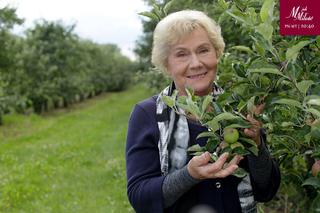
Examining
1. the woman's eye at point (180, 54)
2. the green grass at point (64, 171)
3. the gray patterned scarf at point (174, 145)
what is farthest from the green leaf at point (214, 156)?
the green grass at point (64, 171)

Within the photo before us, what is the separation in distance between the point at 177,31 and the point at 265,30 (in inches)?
30.7

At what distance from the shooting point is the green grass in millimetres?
6855

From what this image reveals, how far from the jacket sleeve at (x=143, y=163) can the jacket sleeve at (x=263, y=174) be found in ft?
1.32

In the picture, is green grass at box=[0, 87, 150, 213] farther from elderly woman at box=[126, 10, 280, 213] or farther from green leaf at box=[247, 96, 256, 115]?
green leaf at box=[247, 96, 256, 115]

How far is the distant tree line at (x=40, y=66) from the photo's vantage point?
18.1 meters

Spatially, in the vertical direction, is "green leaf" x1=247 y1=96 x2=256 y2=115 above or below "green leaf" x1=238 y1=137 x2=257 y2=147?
above

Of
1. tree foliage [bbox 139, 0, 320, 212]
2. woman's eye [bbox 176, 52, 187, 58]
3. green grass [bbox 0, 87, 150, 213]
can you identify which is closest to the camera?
tree foliage [bbox 139, 0, 320, 212]

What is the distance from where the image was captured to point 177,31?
2.14 meters

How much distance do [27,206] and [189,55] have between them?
5.27m

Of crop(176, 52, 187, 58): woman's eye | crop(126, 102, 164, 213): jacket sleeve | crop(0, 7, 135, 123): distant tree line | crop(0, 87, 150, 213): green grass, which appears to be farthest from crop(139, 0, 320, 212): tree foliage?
crop(0, 7, 135, 123): distant tree line

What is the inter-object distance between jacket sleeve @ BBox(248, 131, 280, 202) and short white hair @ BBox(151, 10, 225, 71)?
19.3 inches

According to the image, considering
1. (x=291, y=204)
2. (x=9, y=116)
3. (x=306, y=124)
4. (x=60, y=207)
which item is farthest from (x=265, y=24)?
(x=9, y=116)

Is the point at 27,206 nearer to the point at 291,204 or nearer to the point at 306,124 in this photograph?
the point at 291,204

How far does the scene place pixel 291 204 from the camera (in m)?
4.30
